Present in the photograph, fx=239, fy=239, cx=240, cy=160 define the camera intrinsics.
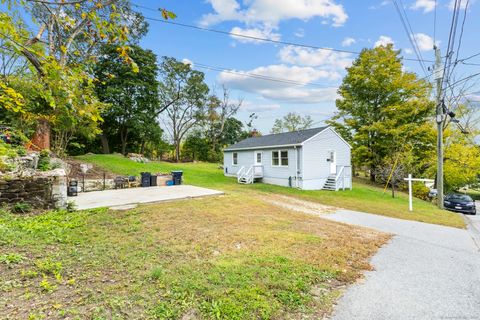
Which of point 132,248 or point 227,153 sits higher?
point 227,153

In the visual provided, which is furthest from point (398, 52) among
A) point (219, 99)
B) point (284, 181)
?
point (219, 99)

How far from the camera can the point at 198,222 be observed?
18.5 feet

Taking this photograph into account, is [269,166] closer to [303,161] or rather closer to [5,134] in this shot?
[303,161]

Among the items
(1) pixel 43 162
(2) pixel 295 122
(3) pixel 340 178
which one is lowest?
(3) pixel 340 178

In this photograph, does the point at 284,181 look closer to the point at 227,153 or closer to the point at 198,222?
the point at 227,153

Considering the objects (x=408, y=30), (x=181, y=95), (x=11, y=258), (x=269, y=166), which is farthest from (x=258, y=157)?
(x=181, y=95)

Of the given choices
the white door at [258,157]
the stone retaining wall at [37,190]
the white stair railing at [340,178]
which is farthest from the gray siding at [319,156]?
the stone retaining wall at [37,190]

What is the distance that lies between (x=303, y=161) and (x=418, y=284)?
37.7 ft

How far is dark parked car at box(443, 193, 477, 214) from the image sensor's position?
14.3 metres

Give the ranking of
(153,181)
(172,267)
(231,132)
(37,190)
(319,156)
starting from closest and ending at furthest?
(172,267) < (37,190) < (153,181) < (319,156) < (231,132)

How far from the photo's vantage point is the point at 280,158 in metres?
15.8

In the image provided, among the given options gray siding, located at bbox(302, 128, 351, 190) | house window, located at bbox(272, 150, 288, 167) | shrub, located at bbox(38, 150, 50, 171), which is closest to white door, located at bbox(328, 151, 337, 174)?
gray siding, located at bbox(302, 128, 351, 190)

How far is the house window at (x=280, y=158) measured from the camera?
1544 centimetres

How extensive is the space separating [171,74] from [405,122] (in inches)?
977
